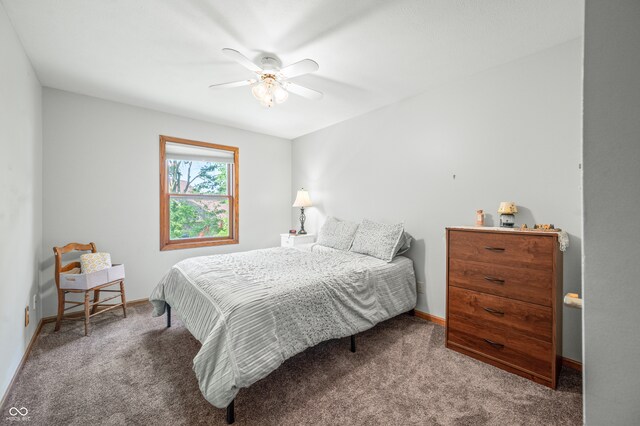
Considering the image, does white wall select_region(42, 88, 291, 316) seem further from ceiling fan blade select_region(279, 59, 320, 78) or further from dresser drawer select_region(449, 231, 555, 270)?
dresser drawer select_region(449, 231, 555, 270)

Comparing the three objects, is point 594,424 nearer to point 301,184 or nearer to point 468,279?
point 468,279

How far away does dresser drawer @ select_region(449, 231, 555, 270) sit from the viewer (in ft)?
5.85

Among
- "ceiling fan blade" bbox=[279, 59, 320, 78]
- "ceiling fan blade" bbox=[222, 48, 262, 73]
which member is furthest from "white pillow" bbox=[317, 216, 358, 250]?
"ceiling fan blade" bbox=[222, 48, 262, 73]

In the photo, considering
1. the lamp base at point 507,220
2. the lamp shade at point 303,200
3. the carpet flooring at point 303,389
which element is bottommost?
the carpet flooring at point 303,389

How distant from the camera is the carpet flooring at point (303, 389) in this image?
1.52 meters

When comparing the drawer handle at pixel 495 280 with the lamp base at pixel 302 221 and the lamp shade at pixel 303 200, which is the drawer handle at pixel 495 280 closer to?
the lamp shade at pixel 303 200

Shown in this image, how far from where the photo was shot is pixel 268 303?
1.67 meters

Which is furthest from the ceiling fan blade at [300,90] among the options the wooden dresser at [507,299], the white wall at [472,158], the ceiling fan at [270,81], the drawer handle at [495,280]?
the drawer handle at [495,280]

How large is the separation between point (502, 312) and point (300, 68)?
2425 millimetres

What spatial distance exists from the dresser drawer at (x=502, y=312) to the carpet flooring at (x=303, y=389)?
0.34 m

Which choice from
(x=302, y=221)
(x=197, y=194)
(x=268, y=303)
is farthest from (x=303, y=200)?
(x=268, y=303)

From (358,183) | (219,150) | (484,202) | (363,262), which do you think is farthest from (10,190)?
(484,202)

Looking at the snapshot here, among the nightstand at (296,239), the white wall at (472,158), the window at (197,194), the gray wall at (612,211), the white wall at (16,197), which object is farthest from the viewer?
the nightstand at (296,239)

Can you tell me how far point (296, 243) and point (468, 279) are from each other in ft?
8.44
